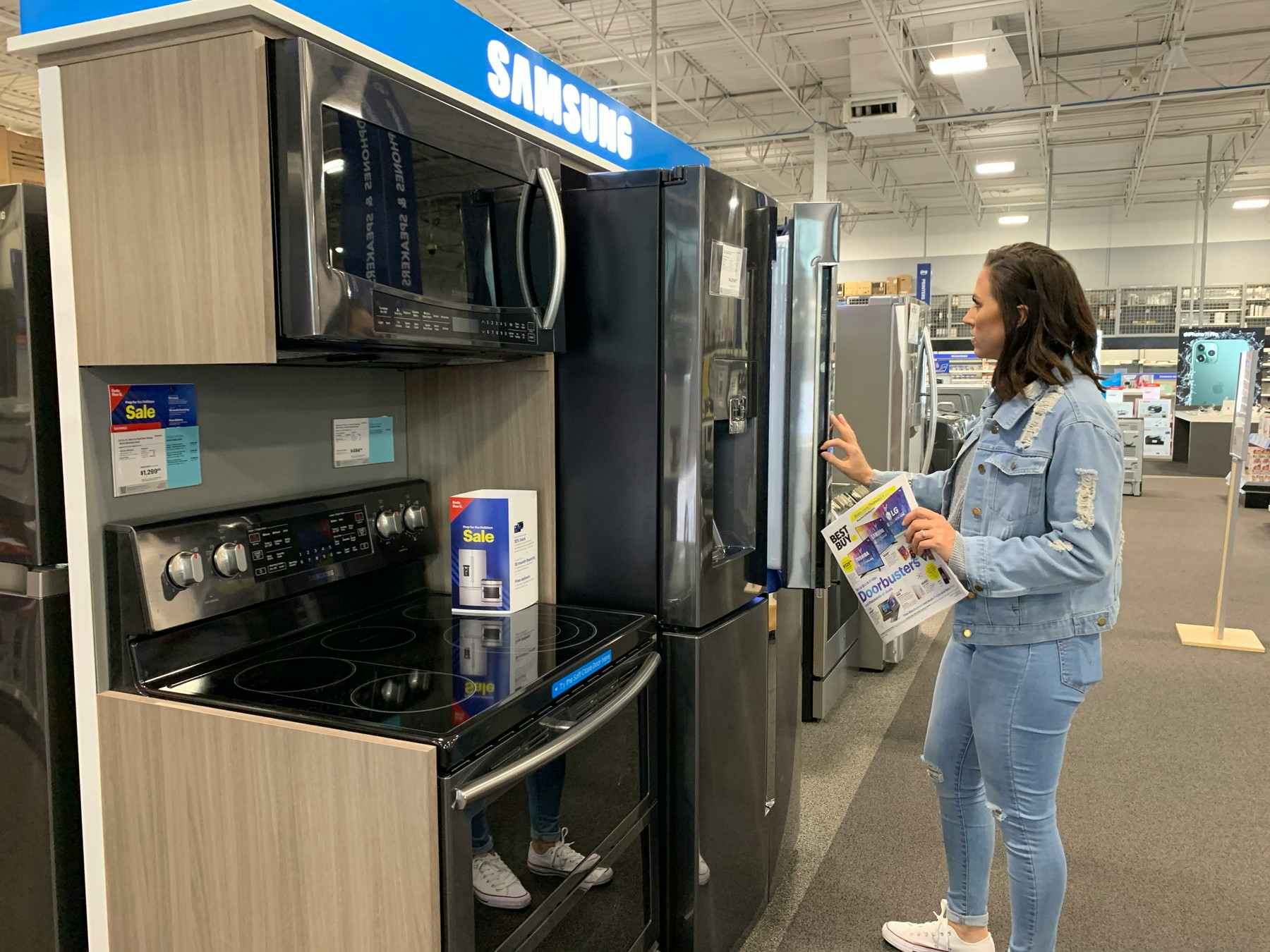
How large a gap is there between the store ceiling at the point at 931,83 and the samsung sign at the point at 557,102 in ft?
19.3

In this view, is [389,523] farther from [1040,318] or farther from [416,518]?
[1040,318]

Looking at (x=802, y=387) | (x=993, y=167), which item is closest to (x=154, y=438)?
(x=802, y=387)

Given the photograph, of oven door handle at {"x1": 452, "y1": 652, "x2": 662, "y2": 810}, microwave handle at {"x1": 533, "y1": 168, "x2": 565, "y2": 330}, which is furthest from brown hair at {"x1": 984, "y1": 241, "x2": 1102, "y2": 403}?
oven door handle at {"x1": 452, "y1": 652, "x2": 662, "y2": 810}

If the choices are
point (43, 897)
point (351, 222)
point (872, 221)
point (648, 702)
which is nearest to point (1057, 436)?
point (648, 702)

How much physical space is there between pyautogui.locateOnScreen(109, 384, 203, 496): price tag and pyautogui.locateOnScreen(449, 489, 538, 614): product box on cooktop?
0.52 m

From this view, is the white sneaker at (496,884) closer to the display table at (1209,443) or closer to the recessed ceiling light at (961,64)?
the recessed ceiling light at (961,64)

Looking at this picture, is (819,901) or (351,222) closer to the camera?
(351,222)

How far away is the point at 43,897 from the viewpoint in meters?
1.57

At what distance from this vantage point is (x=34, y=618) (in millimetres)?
Result: 1518

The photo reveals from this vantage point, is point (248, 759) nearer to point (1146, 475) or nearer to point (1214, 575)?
point (1214, 575)

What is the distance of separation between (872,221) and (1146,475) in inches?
290

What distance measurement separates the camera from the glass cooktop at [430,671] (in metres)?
1.36

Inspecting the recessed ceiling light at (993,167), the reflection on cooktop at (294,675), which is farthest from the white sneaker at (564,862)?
the recessed ceiling light at (993,167)

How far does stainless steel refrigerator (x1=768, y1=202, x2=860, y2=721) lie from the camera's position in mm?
2295
